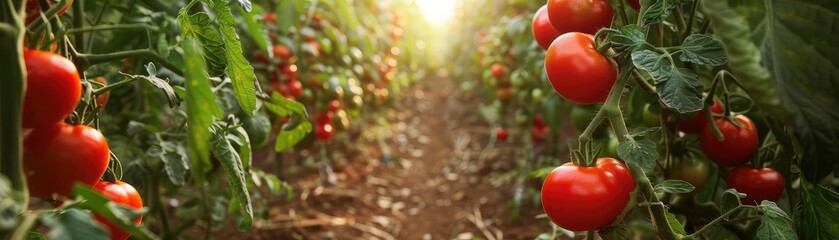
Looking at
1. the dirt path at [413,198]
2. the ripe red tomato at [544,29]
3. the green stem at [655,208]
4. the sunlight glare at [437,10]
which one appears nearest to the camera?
the green stem at [655,208]

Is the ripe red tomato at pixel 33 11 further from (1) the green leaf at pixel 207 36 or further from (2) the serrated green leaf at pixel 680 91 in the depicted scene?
(2) the serrated green leaf at pixel 680 91

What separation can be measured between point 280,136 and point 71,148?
0.61 metres

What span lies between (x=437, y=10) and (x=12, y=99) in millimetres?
8868

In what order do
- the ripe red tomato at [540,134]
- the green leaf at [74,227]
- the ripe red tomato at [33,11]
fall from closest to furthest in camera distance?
the green leaf at [74,227] < the ripe red tomato at [33,11] < the ripe red tomato at [540,134]

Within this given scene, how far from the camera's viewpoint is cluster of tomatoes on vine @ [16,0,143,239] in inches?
19.6

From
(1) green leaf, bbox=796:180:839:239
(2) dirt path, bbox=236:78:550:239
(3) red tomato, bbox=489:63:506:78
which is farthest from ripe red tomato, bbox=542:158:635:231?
(3) red tomato, bbox=489:63:506:78

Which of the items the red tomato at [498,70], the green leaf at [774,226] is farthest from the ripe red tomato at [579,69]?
the red tomato at [498,70]

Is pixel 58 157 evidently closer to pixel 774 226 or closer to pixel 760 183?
pixel 774 226

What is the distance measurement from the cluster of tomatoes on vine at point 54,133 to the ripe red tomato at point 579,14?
22.7 inches

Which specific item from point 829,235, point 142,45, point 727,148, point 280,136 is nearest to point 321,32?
point 142,45

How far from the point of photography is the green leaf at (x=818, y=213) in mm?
733

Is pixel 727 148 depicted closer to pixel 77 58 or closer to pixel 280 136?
pixel 280 136

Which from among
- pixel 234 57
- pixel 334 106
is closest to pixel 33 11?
pixel 234 57

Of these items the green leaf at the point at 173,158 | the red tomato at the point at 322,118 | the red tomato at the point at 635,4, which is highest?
the red tomato at the point at 635,4
